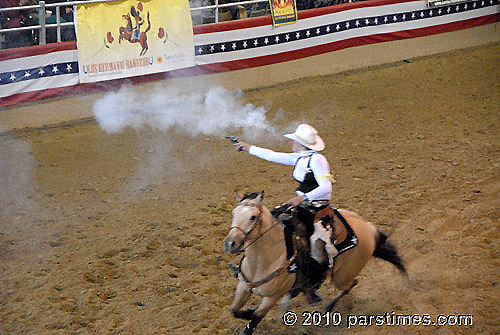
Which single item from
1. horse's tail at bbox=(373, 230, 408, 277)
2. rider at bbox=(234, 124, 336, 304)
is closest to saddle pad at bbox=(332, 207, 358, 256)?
rider at bbox=(234, 124, 336, 304)

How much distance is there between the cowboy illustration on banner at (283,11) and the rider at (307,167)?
850 centimetres

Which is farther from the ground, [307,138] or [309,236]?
[307,138]

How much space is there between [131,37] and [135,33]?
0.36ft

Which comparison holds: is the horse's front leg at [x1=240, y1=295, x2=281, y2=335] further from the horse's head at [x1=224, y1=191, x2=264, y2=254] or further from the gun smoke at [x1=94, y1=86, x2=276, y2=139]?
the gun smoke at [x1=94, y1=86, x2=276, y2=139]

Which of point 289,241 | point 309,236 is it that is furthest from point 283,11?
point 289,241

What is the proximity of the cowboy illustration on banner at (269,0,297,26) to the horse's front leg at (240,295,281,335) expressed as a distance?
928 centimetres

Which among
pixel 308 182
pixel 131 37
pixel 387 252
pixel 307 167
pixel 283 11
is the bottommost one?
pixel 387 252

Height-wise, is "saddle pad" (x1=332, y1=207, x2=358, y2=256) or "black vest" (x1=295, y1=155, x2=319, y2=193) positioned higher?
"black vest" (x1=295, y1=155, x2=319, y2=193)

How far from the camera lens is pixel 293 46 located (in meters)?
13.2

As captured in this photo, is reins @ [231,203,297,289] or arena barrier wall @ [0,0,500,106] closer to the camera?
reins @ [231,203,297,289]

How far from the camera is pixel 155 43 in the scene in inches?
433

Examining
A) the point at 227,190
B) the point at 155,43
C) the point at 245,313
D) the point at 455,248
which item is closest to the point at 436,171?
the point at 455,248

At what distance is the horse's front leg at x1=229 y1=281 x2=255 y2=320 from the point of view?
4.66 meters

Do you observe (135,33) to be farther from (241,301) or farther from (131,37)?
(241,301)
